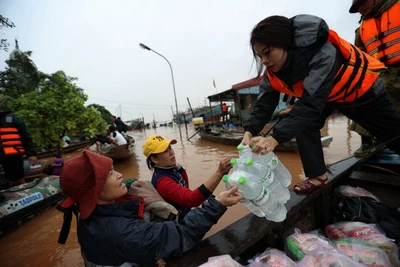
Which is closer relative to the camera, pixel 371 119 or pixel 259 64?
pixel 259 64

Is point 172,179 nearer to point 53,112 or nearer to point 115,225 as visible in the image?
point 115,225

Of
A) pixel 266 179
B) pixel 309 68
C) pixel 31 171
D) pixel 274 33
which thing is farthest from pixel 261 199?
pixel 31 171

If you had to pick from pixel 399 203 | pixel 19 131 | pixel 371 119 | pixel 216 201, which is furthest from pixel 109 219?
pixel 19 131

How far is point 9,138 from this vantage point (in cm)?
399

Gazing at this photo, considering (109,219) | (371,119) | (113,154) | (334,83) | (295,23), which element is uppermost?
(295,23)

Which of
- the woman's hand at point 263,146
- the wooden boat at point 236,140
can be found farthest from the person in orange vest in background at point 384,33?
the wooden boat at point 236,140

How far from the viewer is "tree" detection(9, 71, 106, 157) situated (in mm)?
6875

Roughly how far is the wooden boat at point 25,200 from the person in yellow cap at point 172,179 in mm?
3481

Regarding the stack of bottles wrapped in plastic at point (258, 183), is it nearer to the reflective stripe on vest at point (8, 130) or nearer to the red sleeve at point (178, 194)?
the red sleeve at point (178, 194)

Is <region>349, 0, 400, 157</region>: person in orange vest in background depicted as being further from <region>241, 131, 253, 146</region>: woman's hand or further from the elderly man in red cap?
the elderly man in red cap

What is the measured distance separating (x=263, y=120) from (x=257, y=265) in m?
1.30

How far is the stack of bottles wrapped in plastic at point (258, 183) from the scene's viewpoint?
1334 mm

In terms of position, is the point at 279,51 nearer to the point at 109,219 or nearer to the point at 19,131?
the point at 109,219

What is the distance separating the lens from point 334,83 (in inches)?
64.6
